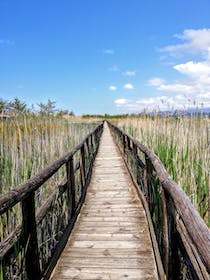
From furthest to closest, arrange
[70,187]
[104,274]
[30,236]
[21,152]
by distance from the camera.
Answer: [21,152] → [70,187] → [104,274] → [30,236]

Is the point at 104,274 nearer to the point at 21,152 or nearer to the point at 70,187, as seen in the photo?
the point at 70,187

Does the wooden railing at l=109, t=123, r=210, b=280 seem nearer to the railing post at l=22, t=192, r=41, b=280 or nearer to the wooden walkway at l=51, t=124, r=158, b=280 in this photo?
the wooden walkway at l=51, t=124, r=158, b=280

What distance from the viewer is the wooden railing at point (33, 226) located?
158 centimetres

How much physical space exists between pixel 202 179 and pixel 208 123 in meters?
1.23

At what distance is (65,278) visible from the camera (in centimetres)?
209

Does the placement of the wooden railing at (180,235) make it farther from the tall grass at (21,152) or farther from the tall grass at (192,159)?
the tall grass at (21,152)

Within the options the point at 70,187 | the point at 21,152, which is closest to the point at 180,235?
the point at 70,187

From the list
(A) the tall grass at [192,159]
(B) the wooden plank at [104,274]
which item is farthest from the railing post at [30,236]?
(A) the tall grass at [192,159]

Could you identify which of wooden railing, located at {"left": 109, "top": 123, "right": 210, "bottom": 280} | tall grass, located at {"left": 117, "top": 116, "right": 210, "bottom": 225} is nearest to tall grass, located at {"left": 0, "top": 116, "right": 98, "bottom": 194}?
wooden railing, located at {"left": 109, "top": 123, "right": 210, "bottom": 280}

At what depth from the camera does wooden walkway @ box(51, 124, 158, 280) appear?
2188 millimetres

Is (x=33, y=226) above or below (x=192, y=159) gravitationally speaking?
below

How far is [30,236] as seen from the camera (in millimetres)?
1704

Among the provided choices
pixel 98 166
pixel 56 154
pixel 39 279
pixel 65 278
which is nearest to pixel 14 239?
pixel 39 279

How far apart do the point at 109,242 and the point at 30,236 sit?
1.25 meters
